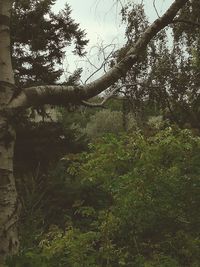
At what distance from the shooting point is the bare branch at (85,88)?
4.25 m

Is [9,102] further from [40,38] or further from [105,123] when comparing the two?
[105,123]

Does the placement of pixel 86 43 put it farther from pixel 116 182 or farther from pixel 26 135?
pixel 116 182

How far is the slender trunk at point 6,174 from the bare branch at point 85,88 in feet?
0.40

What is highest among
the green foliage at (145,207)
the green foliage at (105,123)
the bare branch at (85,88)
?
the bare branch at (85,88)

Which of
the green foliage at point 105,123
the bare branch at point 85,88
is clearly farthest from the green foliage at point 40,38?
the green foliage at point 105,123

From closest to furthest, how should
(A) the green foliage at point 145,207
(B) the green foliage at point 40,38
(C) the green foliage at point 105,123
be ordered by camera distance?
(A) the green foliage at point 145,207
(B) the green foliage at point 40,38
(C) the green foliage at point 105,123

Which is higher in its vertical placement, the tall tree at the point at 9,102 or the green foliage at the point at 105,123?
the tall tree at the point at 9,102

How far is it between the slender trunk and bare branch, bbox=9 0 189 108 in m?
0.12

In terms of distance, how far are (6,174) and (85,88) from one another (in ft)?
3.90

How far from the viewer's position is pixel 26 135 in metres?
12.7

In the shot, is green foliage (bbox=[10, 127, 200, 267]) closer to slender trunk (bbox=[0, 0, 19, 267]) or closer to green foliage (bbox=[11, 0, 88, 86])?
slender trunk (bbox=[0, 0, 19, 267])

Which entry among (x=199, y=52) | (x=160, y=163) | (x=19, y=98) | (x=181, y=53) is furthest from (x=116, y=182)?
(x=181, y=53)

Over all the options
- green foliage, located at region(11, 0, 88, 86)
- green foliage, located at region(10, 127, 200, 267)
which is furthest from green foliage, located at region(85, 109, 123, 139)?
green foliage, located at region(10, 127, 200, 267)

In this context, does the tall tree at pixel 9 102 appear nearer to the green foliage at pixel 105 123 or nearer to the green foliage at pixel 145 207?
the green foliage at pixel 145 207
